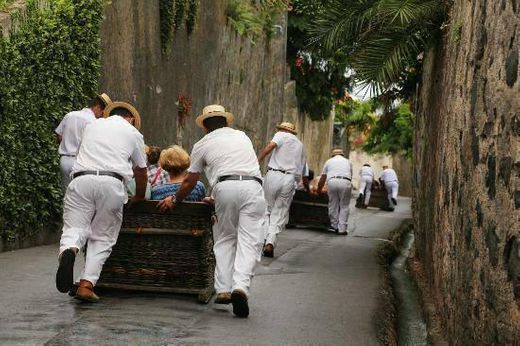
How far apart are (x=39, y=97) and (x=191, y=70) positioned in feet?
26.1

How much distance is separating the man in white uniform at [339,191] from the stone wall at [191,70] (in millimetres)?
2946

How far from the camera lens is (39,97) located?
40.1 ft

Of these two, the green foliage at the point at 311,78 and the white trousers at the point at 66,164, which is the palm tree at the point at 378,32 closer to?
the white trousers at the point at 66,164

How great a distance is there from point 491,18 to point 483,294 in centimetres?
162

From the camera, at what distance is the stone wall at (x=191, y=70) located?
50.1ft

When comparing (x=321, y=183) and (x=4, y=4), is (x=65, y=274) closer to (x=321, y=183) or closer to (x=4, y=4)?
(x=4, y=4)

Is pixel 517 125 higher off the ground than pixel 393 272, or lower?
higher

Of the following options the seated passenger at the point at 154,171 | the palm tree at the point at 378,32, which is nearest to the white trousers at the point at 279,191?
the palm tree at the point at 378,32

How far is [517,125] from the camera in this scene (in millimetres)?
4746

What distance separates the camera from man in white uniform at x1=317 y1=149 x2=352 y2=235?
18875 mm

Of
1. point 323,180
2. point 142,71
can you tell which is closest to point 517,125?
point 142,71

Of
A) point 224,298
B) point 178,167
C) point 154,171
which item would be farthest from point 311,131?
point 224,298

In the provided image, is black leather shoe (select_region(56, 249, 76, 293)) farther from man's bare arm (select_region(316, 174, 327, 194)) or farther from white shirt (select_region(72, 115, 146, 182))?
man's bare arm (select_region(316, 174, 327, 194))

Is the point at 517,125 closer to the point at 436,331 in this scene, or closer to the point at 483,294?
the point at 483,294
